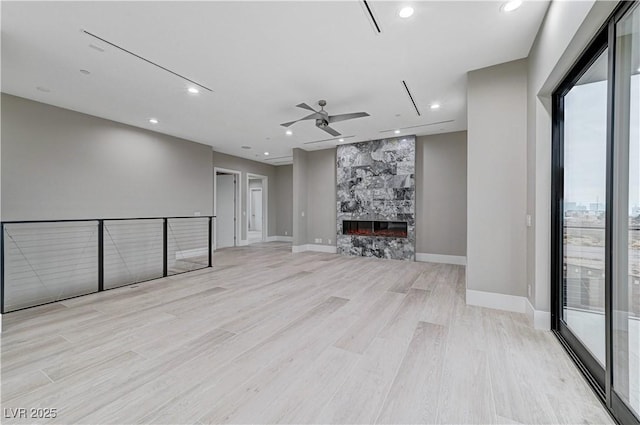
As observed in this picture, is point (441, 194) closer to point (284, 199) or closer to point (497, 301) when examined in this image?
point (497, 301)

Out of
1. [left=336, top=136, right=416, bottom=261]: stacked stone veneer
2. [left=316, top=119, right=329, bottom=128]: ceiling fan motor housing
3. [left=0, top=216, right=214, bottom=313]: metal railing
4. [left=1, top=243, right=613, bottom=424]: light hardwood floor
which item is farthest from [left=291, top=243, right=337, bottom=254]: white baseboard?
[left=316, top=119, right=329, bottom=128]: ceiling fan motor housing

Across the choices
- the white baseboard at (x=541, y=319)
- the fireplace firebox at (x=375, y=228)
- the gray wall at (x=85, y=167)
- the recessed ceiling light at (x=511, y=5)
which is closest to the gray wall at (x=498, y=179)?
the white baseboard at (x=541, y=319)

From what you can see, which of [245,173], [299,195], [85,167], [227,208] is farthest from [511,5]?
[227,208]

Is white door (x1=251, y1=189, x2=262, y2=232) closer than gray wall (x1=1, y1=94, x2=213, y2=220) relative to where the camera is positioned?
No

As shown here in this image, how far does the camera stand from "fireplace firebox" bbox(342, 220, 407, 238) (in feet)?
21.5

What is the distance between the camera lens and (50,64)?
3072 millimetres

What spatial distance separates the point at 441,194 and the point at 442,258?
5.02 feet

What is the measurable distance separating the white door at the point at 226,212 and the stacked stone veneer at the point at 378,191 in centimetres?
360

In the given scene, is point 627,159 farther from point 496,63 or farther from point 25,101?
point 25,101

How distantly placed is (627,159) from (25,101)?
7024mm

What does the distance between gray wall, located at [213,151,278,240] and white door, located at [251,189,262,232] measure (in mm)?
3622

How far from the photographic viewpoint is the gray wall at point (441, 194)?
592 cm

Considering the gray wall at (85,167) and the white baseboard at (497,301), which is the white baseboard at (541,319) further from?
the gray wall at (85,167)

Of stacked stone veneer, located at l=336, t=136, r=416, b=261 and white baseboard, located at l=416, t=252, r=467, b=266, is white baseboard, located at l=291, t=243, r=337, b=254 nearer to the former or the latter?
stacked stone veneer, located at l=336, t=136, r=416, b=261
